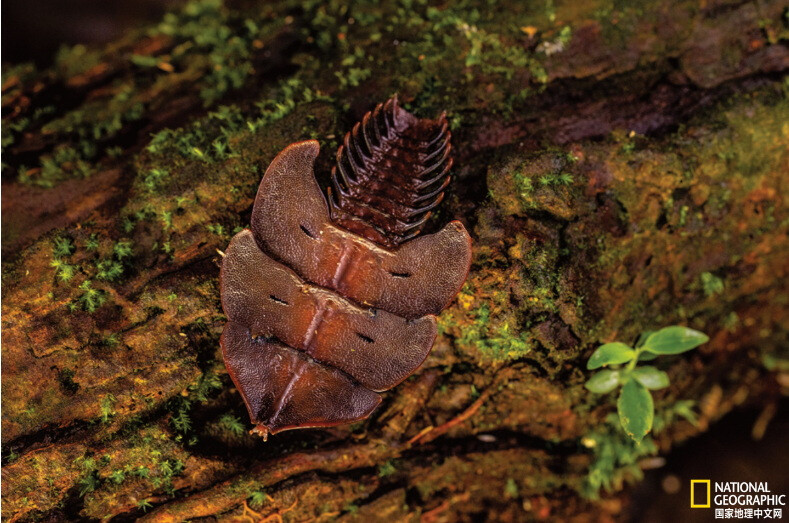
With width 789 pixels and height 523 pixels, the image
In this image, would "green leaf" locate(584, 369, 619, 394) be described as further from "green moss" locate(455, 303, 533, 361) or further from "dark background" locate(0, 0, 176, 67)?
"dark background" locate(0, 0, 176, 67)

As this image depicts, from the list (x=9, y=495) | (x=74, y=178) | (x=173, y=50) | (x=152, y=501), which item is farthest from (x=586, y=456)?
(x=173, y=50)

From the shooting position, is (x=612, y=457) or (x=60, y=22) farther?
(x=60, y=22)

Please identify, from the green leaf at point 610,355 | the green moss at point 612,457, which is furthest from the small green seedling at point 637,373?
the green moss at point 612,457

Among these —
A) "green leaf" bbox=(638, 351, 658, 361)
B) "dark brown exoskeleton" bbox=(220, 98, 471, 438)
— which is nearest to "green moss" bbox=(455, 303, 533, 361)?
"dark brown exoskeleton" bbox=(220, 98, 471, 438)

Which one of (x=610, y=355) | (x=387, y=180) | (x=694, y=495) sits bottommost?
(x=694, y=495)

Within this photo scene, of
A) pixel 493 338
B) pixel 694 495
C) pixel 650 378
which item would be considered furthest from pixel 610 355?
pixel 694 495

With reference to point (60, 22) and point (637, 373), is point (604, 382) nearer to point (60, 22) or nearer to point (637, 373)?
point (637, 373)
